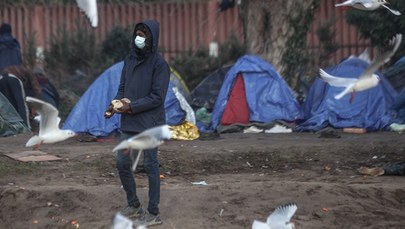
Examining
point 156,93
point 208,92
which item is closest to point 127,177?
point 156,93

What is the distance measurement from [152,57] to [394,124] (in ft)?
22.5

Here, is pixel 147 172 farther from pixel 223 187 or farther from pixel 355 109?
pixel 355 109

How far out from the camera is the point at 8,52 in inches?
614

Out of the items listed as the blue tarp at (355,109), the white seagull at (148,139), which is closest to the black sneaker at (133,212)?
the white seagull at (148,139)

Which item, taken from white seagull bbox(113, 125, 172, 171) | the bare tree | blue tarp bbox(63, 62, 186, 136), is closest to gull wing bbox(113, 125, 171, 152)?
white seagull bbox(113, 125, 172, 171)

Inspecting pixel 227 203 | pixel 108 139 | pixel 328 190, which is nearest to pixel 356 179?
pixel 328 190

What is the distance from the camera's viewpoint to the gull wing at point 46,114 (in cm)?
817

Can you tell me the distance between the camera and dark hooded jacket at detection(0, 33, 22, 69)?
1552cm

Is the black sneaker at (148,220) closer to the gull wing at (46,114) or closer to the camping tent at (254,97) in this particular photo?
the gull wing at (46,114)

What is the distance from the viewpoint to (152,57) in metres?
7.48

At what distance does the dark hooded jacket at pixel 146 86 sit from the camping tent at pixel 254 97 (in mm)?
6328

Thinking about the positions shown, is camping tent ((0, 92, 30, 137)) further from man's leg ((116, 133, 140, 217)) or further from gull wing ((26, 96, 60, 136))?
man's leg ((116, 133, 140, 217))

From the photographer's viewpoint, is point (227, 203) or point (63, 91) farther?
point (63, 91)

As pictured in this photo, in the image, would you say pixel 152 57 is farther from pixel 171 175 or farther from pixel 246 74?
pixel 246 74
